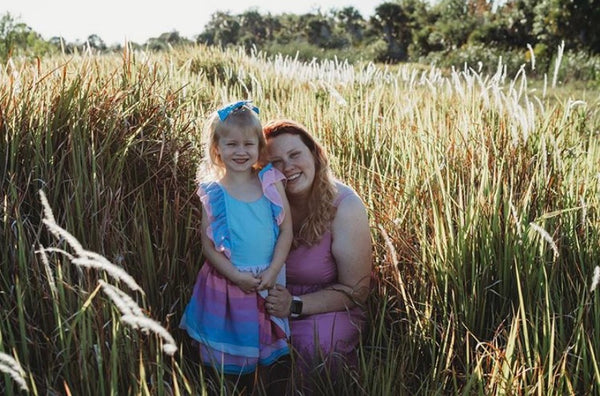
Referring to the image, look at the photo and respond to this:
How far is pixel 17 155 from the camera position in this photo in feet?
8.68

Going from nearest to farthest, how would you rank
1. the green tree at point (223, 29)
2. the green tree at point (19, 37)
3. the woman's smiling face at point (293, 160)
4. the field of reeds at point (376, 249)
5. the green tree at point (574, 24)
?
1. the field of reeds at point (376, 249)
2. the woman's smiling face at point (293, 160)
3. the green tree at point (19, 37)
4. the green tree at point (574, 24)
5. the green tree at point (223, 29)

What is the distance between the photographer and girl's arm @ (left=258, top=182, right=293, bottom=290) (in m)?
2.50

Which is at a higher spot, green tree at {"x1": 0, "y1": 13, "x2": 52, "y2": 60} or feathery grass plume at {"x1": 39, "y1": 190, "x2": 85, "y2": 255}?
green tree at {"x1": 0, "y1": 13, "x2": 52, "y2": 60}

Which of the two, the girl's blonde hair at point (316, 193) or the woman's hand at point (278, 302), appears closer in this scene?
the woman's hand at point (278, 302)

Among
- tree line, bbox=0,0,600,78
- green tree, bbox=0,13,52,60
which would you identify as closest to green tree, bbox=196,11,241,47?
tree line, bbox=0,0,600,78

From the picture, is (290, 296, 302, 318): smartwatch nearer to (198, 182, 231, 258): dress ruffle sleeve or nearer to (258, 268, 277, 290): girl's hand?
(258, 268, 277, 290): girl's hand

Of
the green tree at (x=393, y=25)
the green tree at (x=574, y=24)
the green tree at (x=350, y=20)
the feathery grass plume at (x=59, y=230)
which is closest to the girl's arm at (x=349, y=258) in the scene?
the feathery grass plume at (x=59, y=230)

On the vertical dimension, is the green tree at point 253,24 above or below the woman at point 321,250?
above

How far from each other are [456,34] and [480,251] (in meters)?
26.7

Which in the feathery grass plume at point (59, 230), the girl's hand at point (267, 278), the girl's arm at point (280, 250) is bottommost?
the girl's hand at point (267, 278)

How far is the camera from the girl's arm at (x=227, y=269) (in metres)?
2.46

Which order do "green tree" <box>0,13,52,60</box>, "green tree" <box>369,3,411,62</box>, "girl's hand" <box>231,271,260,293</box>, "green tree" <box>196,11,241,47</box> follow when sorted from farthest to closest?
1. "green tree" <box>196,11,241,47</box>
2. "green tree" <box>369,3,411,62</box>
3. "green tree" <box>0,13,52,60</box>
4. "girl's hand" <box>231,271,260,293</box>

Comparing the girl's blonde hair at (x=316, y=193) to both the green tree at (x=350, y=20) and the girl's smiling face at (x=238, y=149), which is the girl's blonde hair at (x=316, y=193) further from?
the green tree at (x=350, y=20)

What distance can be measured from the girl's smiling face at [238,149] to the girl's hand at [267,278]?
439 mm
